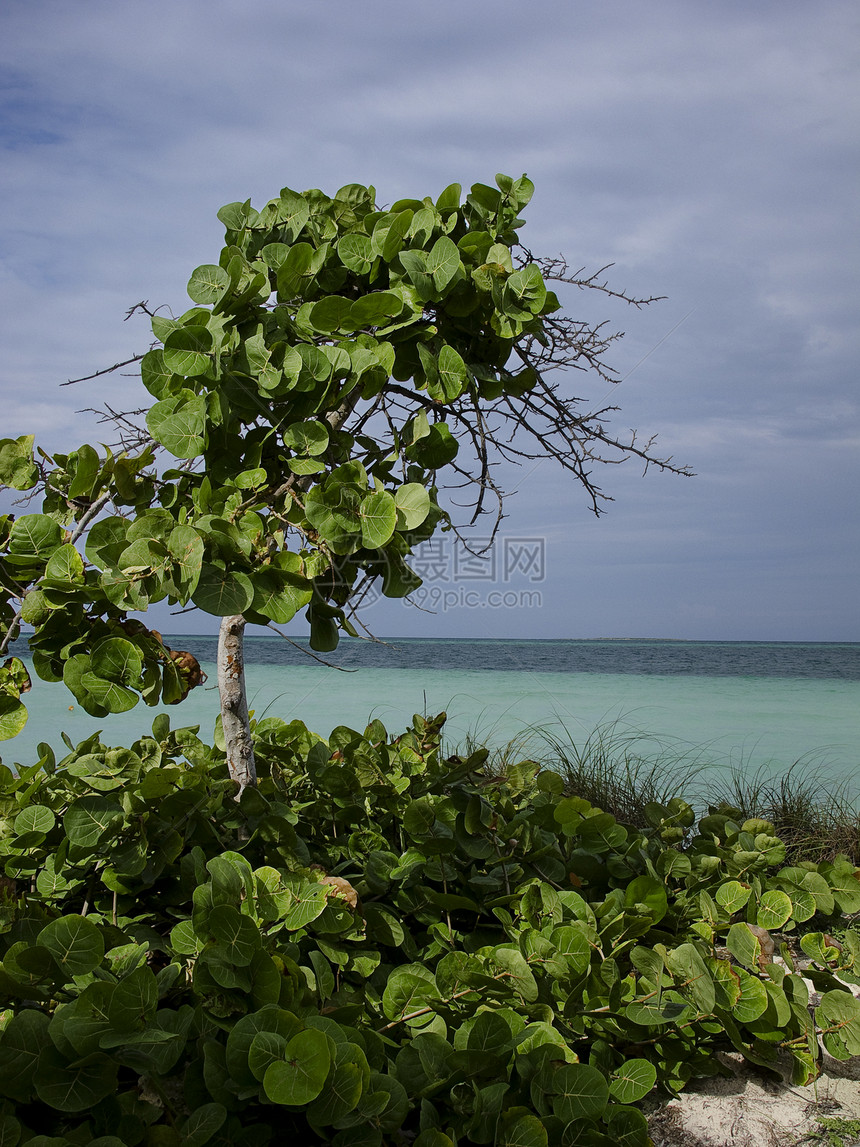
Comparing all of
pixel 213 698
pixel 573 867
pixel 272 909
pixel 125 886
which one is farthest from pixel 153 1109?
pixel 213 698

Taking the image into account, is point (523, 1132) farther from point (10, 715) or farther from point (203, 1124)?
point (10, 715)

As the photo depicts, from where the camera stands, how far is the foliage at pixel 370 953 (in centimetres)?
→ 93

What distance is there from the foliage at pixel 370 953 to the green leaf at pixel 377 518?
541mm

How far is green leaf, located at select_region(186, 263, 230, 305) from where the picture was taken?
4.20ft

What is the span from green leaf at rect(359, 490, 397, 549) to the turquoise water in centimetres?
233

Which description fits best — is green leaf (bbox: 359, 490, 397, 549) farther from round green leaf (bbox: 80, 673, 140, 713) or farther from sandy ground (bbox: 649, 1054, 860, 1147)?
sandy ground (bbox: 649, 1054, 860, 1147)

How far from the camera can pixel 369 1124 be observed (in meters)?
0.96

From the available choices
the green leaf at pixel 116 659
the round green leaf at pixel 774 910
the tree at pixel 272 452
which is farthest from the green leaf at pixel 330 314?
the round green leaf at pixel 774 910

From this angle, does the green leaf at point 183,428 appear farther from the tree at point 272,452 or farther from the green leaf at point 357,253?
the green leaf at point 357,253

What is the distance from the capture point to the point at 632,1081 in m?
1.15

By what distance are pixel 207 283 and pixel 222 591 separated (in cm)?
63

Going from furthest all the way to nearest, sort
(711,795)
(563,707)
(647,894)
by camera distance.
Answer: (563,707), (711,795), (647,894)

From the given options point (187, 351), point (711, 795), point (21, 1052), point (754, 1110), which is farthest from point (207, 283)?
point (711, 795)

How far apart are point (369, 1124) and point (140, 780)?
0.76 meters
